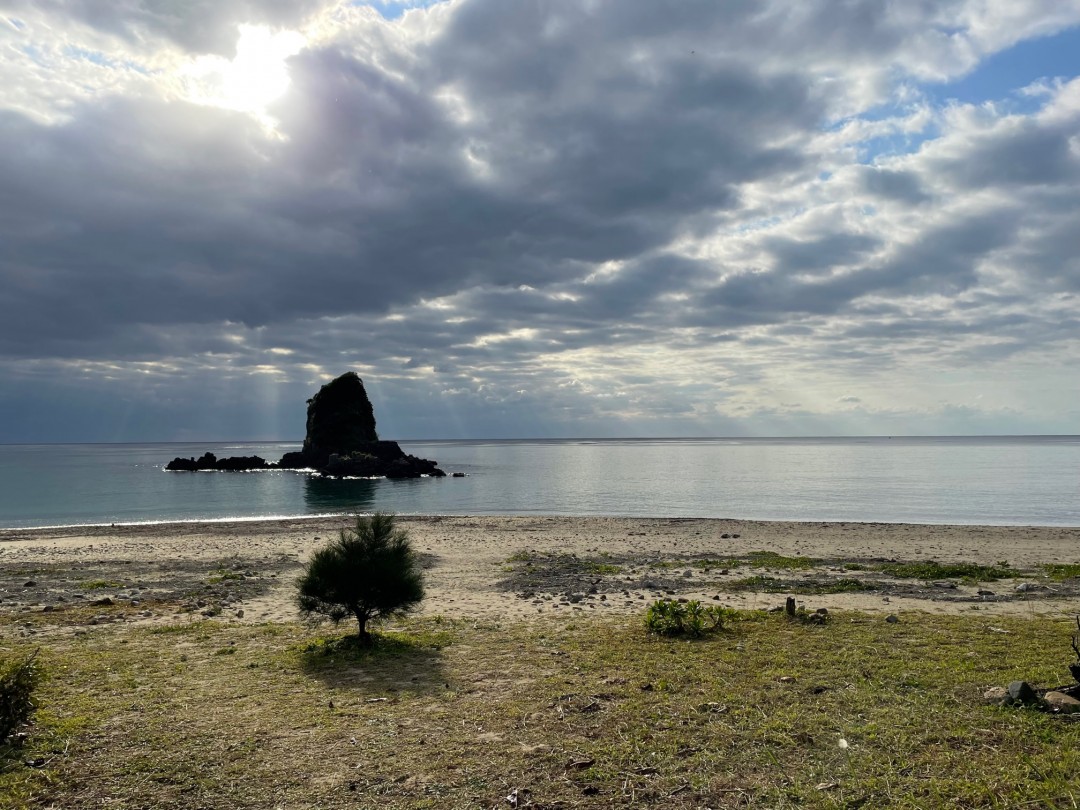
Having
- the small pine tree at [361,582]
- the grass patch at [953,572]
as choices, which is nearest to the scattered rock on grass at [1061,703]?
the small pine tree at [361,582]

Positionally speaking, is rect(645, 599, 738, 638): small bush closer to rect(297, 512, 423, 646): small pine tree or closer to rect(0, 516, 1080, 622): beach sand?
rect(0, 516, 1080, 622): beach sand

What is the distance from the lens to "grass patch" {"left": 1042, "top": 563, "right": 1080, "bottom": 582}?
2220cm

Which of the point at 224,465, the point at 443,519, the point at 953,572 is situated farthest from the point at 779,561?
the point at 224,465

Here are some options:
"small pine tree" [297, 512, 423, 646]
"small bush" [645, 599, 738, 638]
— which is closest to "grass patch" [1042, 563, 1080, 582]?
"small bush" [645, 599, 738, 638]

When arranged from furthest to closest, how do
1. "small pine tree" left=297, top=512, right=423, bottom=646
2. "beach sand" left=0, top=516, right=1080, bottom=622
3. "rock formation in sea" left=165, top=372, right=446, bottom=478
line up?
"rock formation in sea" left=165, top=372, right=446, bottom=478 → "beach sand" left=0, top=516, right=1080, bottom=622 → "small pine tree" left=297, top=512, right=423, bottom=646

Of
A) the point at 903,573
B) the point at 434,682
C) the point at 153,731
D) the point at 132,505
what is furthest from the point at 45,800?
the point at 132,505

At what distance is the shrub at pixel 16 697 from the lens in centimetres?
809

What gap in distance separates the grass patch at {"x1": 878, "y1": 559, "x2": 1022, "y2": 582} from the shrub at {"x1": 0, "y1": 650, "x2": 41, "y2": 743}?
77.3 feet

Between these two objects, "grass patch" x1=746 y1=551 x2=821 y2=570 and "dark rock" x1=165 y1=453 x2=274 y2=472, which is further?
"dark rock" x1=165 y1=453 x2=274 y2=472

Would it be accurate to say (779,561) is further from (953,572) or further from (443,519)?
(443,519)

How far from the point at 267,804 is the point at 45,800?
7.31 ft

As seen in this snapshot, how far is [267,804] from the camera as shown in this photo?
21.7 ft

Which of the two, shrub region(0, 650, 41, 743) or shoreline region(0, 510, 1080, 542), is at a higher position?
shrub region(0, 650, 41, 743)

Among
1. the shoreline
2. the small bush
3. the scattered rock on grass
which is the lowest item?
the shoreline
